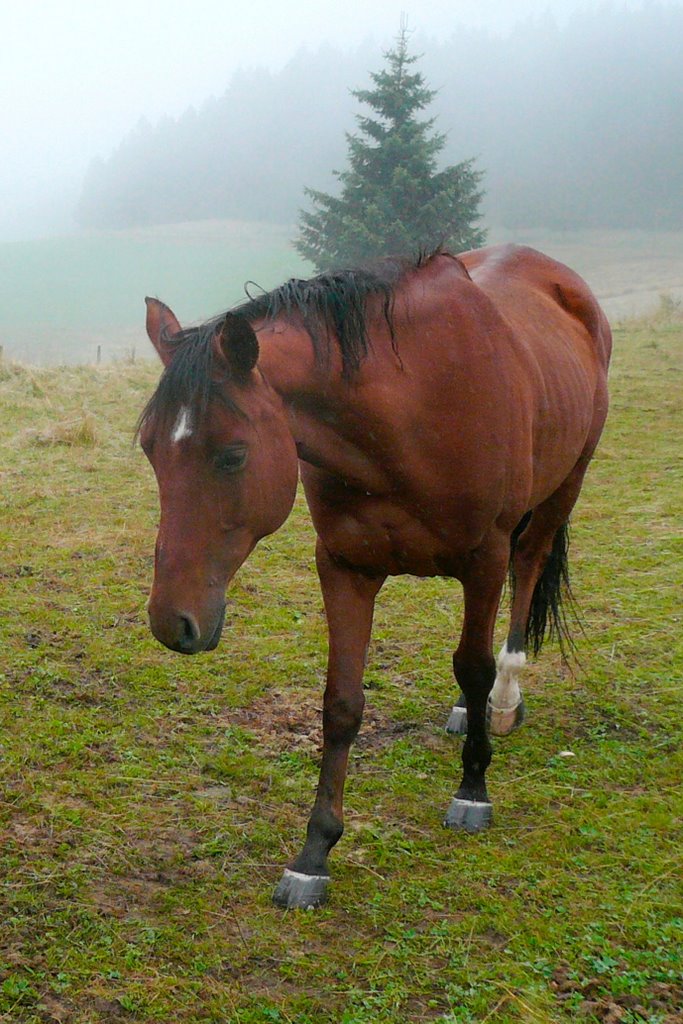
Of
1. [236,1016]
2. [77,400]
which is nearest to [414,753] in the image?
[236,1016]

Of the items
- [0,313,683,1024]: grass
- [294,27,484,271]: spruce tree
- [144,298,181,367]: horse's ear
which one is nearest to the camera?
[0,313,683,1024]: grass

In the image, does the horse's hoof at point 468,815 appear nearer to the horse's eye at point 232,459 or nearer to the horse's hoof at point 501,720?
the horse's hoof at point 501,720

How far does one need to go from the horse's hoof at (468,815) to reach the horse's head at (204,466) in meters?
1.30

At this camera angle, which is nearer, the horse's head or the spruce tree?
the horse's head

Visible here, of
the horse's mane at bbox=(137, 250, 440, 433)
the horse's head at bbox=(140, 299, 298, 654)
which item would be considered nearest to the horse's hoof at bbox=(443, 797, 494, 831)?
the horse's head at bbox=(140, 299, 298, 654)

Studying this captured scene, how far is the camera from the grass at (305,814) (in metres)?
2.44

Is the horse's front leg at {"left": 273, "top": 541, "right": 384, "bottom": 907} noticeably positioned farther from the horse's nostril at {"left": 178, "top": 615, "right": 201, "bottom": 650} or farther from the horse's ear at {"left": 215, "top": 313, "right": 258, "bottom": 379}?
the horse's ear at {"left": 215, "top": 313, "right": 258, "bottom": 379}

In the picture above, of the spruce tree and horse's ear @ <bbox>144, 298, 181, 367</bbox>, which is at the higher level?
the spruce tree

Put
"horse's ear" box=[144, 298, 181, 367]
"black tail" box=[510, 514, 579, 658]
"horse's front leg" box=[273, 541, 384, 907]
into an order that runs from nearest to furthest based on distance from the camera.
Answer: "horse's ear" box=[144, 298, 181, 367] < "horse's front leg" box=[273, 541, 384, 907] < "black tail" box=[510, 514, 579, 658]

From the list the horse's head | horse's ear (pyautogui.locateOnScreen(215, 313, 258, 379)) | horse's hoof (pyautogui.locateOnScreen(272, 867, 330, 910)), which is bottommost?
horse's hoof (pyautogui.locateOnScreen(272, 867, 330, 910))

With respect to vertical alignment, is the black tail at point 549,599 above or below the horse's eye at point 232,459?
below

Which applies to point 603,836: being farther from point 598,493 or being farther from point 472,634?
point 598,493

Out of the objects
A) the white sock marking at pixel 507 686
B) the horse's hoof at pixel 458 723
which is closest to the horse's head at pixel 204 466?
the horse's hoof at pixel 458 723

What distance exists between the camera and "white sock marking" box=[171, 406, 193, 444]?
2.31 m
